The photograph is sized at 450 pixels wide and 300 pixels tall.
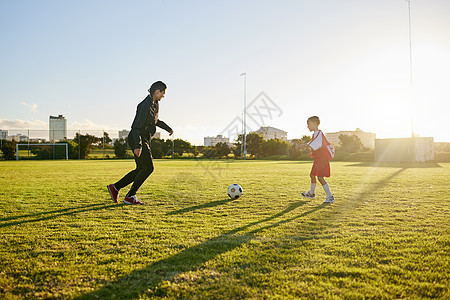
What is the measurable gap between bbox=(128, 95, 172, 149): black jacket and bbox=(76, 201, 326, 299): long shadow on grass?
2532 millimetres

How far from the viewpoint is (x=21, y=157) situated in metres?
37.6

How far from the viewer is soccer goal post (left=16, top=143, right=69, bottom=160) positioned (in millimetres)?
38062

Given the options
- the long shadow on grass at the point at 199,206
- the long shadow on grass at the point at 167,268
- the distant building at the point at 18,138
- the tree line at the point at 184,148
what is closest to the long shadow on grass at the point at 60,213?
the long shadow on grass at the point at 199,206

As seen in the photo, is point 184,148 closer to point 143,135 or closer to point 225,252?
point 143,135

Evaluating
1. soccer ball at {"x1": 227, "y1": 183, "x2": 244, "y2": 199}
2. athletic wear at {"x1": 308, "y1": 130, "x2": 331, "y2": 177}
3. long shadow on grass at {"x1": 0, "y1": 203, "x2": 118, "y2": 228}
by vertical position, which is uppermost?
athletic wear at {"x1": 308, "y1": 130, "x2": 331, "y2": 177}

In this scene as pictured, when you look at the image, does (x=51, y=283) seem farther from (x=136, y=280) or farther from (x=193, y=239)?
(x=193, y=239)

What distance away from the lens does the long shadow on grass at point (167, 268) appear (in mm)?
1918

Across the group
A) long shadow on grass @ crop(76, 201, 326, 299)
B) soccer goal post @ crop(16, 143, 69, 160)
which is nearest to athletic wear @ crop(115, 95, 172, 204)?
long shadow on grass @ crop(76, 201, 326, 299)

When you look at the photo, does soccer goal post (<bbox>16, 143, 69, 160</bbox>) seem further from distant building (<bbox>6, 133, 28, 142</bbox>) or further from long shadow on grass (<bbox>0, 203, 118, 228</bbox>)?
long shadow on grass (<bbox>0, 203, 118, 228</bbox>)

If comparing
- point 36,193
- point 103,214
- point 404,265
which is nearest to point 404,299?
point 404,265

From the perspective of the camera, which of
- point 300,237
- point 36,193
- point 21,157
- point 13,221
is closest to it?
point 300,237

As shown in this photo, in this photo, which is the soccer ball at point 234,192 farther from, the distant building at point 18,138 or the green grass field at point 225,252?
the distant building at point 18,138

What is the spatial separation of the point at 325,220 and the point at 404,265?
1.66m

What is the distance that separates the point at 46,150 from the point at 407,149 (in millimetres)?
41496
